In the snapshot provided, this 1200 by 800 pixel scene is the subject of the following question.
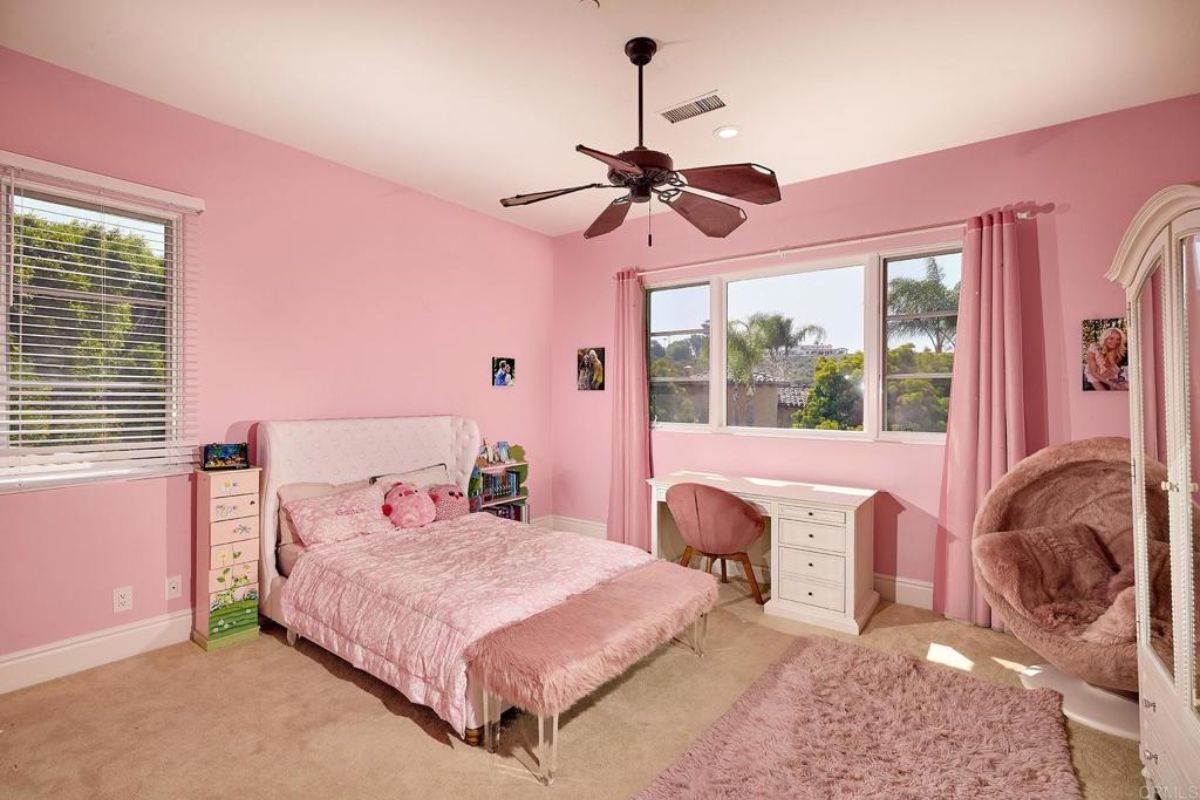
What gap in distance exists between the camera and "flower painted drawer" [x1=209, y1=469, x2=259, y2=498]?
2.97 meters

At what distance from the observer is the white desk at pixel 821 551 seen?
328 cm

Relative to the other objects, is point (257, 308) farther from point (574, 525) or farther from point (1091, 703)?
point (1091, 703)

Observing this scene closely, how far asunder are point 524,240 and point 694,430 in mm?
2292

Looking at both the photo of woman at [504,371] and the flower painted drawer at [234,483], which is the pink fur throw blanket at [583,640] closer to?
the flower painted drawer at [234,483]

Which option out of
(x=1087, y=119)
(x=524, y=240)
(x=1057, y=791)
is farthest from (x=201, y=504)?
(x=1087, y=119)

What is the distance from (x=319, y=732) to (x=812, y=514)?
8.98 feet

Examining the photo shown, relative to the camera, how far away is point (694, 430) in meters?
4.60

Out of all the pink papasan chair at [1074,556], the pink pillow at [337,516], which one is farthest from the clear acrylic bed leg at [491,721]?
the pink papasan chair at [1074,556]

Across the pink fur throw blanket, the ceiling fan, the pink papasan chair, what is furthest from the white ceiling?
the pink fur throw blanket

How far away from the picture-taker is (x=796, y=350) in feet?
13.8

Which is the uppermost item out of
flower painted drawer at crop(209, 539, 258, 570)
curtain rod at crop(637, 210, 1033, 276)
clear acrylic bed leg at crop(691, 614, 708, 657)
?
curtain rod at crop(637, 210, 1033, 276)

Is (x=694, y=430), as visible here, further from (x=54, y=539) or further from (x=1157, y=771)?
(x=54, y=539)

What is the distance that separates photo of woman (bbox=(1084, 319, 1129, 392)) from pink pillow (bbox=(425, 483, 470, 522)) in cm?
374

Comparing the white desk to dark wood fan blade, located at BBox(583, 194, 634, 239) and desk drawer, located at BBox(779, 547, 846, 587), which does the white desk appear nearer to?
desk drawer, located at BBox(779, 547, 846, 587)
